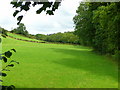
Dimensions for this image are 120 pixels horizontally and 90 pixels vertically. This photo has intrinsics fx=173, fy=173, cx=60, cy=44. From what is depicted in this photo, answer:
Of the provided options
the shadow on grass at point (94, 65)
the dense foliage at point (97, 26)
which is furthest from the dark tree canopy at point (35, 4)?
the dense foliage at point (97, 26)

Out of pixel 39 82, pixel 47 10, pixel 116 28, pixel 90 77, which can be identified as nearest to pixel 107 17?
pixel 116 28

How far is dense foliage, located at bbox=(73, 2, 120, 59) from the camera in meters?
14.3

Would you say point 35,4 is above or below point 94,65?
above

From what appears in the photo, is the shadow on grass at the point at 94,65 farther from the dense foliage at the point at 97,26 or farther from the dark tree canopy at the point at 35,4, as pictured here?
the dark tree canopy at the point at 35,4

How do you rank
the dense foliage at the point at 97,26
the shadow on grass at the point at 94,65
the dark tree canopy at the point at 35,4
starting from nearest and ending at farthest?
1. the dark tree canopy at the point at 35,4
2. the shadow on grass at the point at 94,65
3. the dense foliage at the point at 97,26

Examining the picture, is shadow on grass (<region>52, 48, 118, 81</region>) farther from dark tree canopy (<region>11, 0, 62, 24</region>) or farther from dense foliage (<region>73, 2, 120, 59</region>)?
dark tree canopy (<region>11, 0, 62, 24</region>)

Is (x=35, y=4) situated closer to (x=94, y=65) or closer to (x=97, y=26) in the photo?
(x=94, y=65)

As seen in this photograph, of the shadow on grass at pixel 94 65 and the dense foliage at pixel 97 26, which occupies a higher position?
the dense foliage at pixel 97 26

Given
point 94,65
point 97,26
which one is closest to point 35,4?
point 94,65

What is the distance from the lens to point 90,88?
8914 millimetres

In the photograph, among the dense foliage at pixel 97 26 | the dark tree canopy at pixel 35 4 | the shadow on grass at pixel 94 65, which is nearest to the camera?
the dark tree canopy at pixel 35 4

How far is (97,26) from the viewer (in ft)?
75.9

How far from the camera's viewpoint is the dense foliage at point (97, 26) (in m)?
14.3

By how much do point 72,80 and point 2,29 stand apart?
8253 millimetres
